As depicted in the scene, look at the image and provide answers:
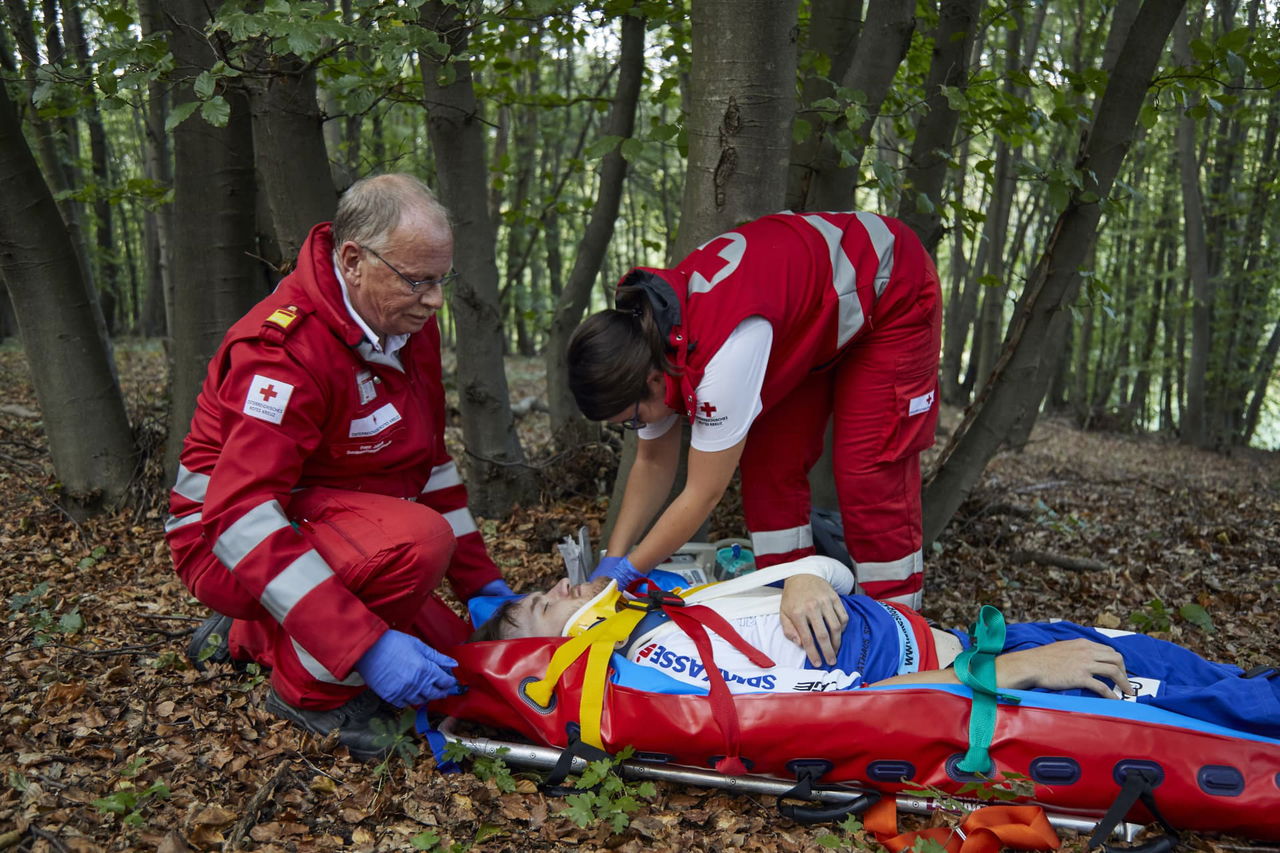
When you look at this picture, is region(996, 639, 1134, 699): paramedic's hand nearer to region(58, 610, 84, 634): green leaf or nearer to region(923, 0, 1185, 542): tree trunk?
region(923, 0, 1185, 542): tree trunk

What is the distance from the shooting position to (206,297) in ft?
15.2

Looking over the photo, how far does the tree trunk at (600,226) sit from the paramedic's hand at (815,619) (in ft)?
11.5

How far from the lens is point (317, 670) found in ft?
8.92

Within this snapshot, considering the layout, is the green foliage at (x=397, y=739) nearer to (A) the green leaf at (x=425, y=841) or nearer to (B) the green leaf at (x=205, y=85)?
(A) the green leaf at (x=425, y=841)

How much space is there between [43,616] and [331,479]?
5.36 ft

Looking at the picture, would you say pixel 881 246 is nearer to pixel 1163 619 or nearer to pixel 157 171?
pixel 1163 619

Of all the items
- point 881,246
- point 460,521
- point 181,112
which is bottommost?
point 460,521

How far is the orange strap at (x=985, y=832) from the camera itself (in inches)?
89.0

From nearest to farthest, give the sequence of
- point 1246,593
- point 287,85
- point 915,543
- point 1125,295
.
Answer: point 915,543
point 287,85
point 1246,593
point 1125,295

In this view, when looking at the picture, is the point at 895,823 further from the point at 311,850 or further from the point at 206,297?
the point at 206,297

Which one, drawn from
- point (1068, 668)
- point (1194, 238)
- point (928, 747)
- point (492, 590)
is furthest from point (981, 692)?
point (1194, 238)

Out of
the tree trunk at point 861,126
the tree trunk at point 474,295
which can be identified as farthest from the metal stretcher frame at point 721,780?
the tree trunk at point 861,126

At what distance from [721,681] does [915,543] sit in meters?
1.17

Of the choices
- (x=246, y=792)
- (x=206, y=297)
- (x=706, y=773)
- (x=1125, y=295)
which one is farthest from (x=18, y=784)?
(x=1125, y=295)
